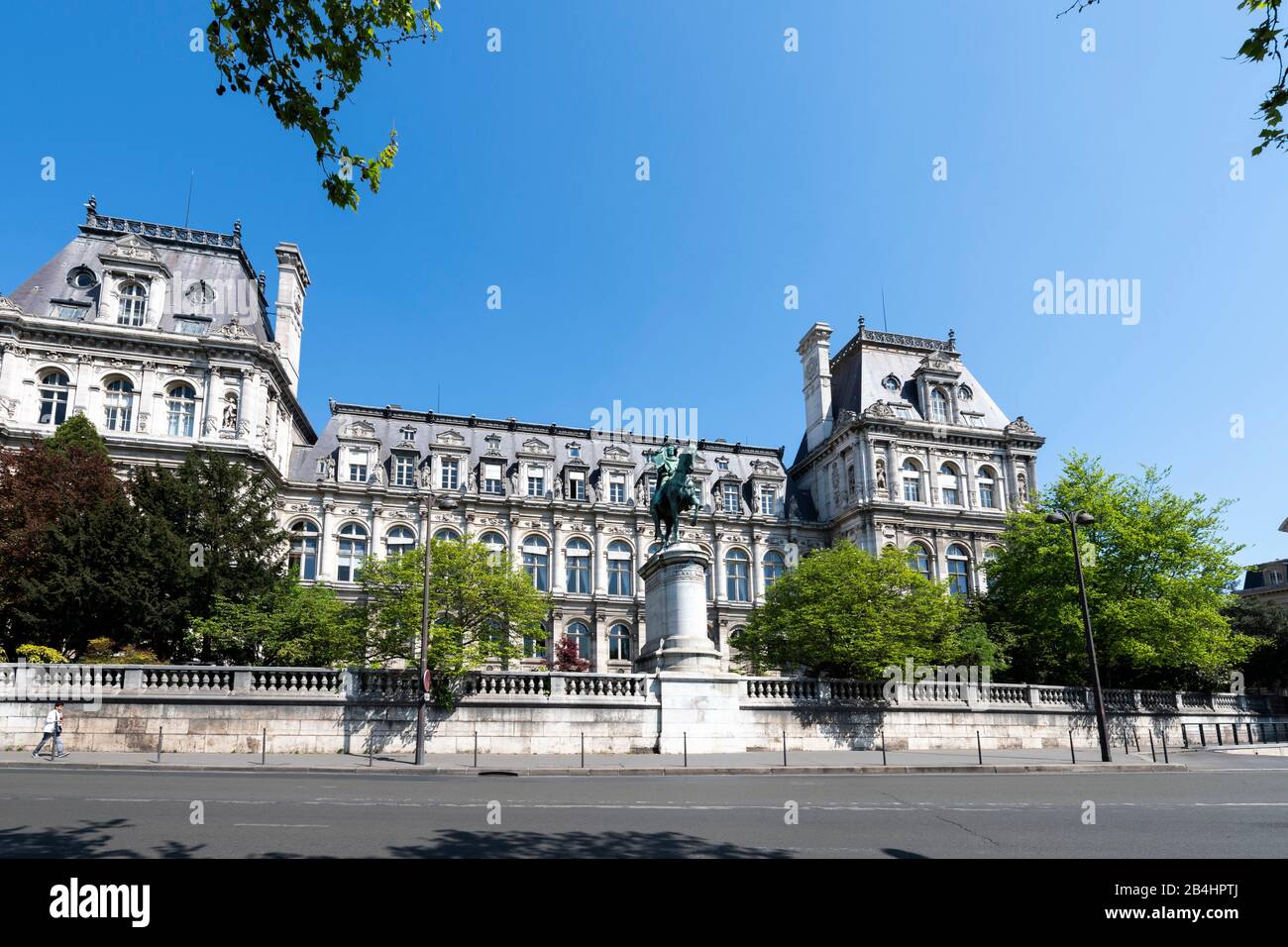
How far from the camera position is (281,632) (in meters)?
29.2

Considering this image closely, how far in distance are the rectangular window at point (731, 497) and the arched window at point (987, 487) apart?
16798 millimetres

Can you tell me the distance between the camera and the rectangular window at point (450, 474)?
52.9 meters

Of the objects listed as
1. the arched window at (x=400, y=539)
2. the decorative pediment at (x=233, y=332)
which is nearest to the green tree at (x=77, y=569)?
the decorative pediment at (x=233, y=332)

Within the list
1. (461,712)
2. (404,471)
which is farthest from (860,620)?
(404,471)

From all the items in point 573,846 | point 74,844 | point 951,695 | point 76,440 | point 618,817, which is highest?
point 76,440

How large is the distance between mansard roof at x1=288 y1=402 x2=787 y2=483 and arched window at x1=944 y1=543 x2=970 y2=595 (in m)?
13.4

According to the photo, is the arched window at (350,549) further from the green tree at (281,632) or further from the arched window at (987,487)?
the arched window at (987,487)

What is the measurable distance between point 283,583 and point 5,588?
8780 millimetres

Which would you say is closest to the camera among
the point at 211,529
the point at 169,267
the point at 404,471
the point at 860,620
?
the point at 211,529

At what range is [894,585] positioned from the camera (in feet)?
115

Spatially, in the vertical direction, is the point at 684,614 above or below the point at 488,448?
below

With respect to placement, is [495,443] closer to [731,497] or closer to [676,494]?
[731,497]

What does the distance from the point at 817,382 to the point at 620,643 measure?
25939 millimetres
